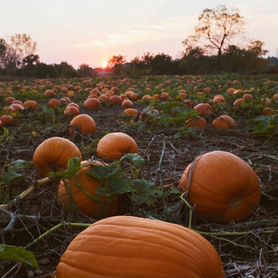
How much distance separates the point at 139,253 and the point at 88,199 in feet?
3.13

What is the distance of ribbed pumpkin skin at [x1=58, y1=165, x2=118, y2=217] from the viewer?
7.44 ft

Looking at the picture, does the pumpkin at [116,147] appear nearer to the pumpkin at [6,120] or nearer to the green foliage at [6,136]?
the green foliage at [6,136]

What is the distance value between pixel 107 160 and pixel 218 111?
3473 millimetres

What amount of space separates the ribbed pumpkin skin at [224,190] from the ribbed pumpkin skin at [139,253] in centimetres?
78

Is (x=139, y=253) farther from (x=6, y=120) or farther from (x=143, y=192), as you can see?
(x=6, y=120)

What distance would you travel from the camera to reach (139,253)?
1376 mm

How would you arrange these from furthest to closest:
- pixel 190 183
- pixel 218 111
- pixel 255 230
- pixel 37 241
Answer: pixel 218 111 < pixel 190 183 < pixel 255 230 < pixel 37 241

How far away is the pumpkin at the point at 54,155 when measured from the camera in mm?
2865

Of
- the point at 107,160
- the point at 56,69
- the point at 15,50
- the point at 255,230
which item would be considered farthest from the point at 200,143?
the point at 15,50

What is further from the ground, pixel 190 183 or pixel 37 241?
pixel 190 183

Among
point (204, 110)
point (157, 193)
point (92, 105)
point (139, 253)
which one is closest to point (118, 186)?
point (157, 193)

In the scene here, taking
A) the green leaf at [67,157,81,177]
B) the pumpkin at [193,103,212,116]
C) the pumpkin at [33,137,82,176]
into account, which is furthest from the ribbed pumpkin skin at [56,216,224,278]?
the pumpkin at [193,103,212,116]

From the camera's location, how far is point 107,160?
353cm

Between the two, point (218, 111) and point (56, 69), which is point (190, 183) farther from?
point (56, 69)
